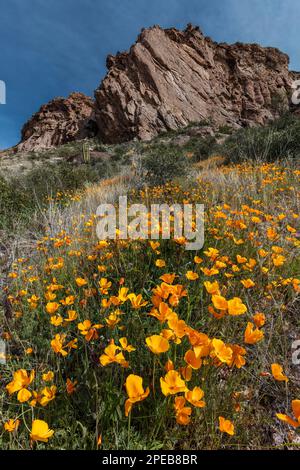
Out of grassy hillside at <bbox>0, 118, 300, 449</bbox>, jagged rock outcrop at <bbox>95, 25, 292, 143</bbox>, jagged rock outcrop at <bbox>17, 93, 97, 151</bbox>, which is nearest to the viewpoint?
grassy hillside at <bbox>0, 118, 300, 449</bbox>

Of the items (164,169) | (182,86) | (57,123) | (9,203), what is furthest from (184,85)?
(9,203)

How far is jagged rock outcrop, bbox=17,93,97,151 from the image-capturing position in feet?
145

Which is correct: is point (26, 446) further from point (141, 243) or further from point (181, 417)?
point (141, 243)

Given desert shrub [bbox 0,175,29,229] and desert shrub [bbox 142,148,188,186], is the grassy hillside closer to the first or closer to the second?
desert shrub [bbox 0,175,29,229]

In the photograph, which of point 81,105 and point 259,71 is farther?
point 81,105

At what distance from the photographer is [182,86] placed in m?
31.9

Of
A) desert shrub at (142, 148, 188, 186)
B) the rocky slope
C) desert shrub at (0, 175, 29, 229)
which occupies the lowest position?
desert shrub at (0, 175, 29, 229)

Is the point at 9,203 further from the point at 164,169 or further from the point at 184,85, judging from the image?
the point at 184,85

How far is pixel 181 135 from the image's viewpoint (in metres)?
26.0

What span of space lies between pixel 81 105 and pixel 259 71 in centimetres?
3387

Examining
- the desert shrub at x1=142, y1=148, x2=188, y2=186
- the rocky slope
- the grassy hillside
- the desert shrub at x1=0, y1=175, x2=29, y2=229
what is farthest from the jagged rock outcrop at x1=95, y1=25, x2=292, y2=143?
the grassy hillside

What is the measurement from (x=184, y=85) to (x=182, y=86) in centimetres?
58

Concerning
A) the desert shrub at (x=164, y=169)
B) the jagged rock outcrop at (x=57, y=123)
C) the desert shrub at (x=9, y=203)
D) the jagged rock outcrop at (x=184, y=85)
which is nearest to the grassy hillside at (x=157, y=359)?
the desert shrub at (x=9, y=203)
